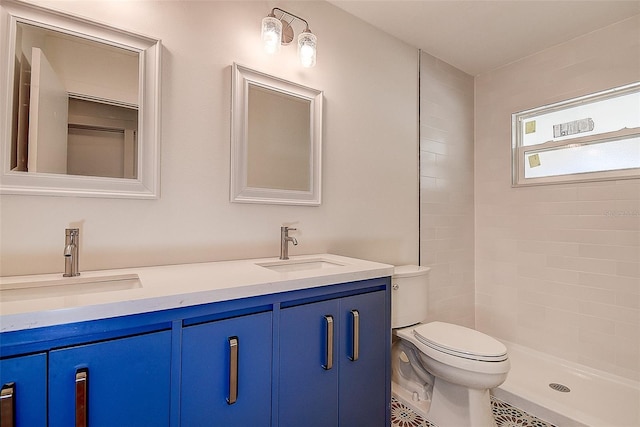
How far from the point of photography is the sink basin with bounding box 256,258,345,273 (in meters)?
1.50

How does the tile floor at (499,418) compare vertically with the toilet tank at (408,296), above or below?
below

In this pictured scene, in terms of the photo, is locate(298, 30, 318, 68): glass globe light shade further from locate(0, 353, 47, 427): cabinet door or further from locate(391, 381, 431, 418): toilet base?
locate(391, 381, 431, 418): toilet base

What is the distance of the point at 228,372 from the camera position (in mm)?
956

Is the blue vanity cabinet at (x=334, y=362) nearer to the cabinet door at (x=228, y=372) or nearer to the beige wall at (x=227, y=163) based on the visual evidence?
the cabinet door at (x=228, y=372)

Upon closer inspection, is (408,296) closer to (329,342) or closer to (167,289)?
(329,342)

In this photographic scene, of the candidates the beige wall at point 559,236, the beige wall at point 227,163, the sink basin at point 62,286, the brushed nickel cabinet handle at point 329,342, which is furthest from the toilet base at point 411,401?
the sink basin at point 62,286

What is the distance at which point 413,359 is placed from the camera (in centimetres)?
193

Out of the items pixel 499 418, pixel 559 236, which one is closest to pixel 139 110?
pixel 499 418

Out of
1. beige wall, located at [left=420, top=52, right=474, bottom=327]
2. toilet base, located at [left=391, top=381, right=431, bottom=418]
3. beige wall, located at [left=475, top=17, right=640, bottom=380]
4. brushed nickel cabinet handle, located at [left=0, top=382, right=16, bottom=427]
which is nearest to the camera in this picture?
brushed nickel cabinet handle, located at [left=0, top=382, right=16, bottom=427]

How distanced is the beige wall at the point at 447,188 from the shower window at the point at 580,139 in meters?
0.41

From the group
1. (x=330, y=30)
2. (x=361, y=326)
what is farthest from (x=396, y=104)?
(x=361, y=326)

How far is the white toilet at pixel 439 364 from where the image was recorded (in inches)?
59.8

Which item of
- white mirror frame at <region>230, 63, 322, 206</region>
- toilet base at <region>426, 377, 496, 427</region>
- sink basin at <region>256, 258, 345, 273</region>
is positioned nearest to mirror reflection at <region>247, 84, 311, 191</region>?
white mirror frame at <region>230, 63, 322, 206</region>

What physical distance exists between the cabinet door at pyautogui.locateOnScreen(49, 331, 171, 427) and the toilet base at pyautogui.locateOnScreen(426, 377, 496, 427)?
147cm
